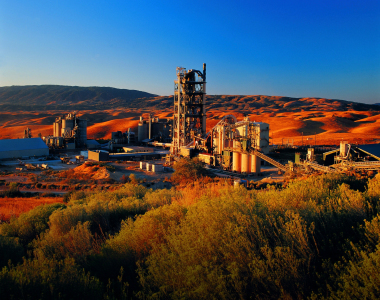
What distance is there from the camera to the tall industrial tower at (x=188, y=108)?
41.5 metres

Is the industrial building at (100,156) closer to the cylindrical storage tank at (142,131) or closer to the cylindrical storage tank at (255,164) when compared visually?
the cylindrical storage tank at (255,164)

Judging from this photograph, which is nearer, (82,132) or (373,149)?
(373,149)

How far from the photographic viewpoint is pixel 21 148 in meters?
43.3

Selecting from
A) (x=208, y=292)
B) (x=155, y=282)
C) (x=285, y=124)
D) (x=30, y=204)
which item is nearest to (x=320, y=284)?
(x=208, y=292)

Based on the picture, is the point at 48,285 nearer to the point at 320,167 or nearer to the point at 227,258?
the point at 227,258

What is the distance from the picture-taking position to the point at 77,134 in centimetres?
5472

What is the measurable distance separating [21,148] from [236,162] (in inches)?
1179

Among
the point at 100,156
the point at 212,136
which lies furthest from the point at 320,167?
the point at 100,156

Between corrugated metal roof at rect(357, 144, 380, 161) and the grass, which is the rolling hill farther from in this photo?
the grass

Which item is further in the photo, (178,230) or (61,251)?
(61,251)

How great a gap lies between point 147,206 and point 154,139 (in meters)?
46.9

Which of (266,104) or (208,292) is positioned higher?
(266,104)

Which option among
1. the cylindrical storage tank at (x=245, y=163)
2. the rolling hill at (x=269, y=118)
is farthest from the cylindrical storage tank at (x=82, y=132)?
the cylindrical storage tank at (x=245, y=163)

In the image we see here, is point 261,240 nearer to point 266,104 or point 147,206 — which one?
point 147,206
